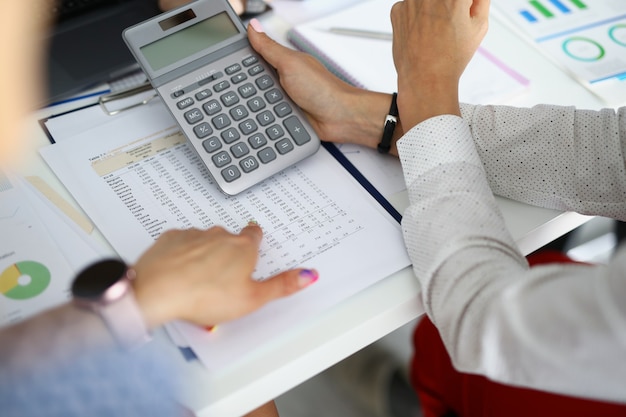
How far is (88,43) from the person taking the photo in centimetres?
80

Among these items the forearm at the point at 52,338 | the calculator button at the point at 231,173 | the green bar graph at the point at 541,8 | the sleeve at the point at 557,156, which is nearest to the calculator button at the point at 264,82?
the calculator button at the point at 231,173

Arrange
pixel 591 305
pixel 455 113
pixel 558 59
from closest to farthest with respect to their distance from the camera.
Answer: pixel 591 305 < pixel 455 113 < pixel 558 59

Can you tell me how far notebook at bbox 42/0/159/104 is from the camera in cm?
76

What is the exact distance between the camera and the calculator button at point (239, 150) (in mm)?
662

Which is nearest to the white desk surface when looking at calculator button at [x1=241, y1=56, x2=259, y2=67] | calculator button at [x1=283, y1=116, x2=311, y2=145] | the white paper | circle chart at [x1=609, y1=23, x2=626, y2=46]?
the white paper

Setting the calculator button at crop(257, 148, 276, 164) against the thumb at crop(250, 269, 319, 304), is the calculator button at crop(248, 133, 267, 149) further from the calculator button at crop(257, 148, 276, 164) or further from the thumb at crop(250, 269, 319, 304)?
the thumb at crop(250, 269, 319, 304)

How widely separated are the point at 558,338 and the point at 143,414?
12.2 inches

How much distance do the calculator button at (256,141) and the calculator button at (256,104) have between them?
0.10ft

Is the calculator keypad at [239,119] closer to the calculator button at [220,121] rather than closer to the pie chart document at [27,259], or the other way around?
the calculator button at [220,121]

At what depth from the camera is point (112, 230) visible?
2.03 feet

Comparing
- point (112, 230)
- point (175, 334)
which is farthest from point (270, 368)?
point (112, 230)

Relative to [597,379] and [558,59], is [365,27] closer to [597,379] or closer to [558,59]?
[558,59]

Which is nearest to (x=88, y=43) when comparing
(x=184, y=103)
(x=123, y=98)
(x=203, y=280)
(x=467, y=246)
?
(x=123, y=98)

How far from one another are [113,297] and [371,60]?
0.48 meters
